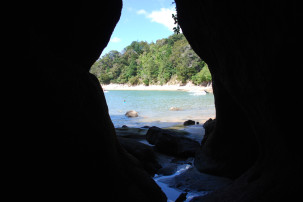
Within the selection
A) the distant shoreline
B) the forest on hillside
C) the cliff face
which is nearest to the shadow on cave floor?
the cliff face

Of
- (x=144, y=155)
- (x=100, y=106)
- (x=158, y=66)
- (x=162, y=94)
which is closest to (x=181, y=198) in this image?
(x=144, y=155)

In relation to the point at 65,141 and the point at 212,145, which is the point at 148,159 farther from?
the point at 65,141

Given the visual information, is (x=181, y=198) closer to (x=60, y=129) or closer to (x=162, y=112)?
(x=60, y=129)

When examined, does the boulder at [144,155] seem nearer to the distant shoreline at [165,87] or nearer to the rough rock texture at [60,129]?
the rough rock texture at [60,129]

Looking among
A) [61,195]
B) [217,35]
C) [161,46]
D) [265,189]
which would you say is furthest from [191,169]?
[161,46]

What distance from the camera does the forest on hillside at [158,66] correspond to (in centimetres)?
5112

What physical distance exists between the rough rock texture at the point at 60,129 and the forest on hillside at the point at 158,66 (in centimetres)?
4325

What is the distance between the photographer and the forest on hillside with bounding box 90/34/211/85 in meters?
51.1

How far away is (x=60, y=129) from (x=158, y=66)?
210 ft

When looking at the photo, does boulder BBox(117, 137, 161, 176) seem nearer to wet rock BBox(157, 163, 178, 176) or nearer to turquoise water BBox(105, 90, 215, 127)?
wet rock BBox(157, 163, 178, 176)

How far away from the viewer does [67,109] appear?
2283 millimetres

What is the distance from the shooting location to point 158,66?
65188 millimetres

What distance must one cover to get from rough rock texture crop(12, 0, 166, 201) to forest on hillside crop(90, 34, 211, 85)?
43.3 m

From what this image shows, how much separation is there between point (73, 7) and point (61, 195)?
272 centimetres
